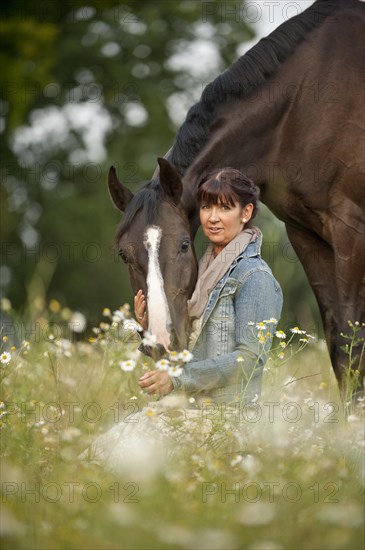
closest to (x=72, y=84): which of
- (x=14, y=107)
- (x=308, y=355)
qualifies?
(x=14, y=107)

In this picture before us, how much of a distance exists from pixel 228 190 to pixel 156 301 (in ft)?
2.01

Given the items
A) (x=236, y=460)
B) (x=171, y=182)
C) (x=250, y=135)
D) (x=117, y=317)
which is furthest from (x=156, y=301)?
(x=250, y=135)

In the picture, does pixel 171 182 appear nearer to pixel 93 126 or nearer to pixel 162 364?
pixel 162 364

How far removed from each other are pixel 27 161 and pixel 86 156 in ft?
4.64

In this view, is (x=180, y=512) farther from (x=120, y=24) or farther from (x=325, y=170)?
(x=120, y=24)

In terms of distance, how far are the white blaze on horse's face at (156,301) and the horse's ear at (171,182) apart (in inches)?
14.0

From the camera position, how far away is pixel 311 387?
5.35 metres

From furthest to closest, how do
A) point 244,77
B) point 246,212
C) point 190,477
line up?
point 244,77 < point 246,212 < point 190,477

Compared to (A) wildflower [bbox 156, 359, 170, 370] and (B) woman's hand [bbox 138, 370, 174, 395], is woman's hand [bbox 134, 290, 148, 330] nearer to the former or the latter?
(B) woman's hand [bbox 138, 370, 174, 395]

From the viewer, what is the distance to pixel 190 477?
302 centimetres

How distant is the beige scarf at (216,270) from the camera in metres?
3.70

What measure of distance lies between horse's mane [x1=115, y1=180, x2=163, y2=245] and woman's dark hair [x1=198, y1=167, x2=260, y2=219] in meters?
0.26

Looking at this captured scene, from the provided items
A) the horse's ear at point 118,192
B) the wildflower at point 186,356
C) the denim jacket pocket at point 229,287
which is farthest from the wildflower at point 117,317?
the wildflower at point 186,356

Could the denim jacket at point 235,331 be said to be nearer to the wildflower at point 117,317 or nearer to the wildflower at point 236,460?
the wildflower at point 236,460
